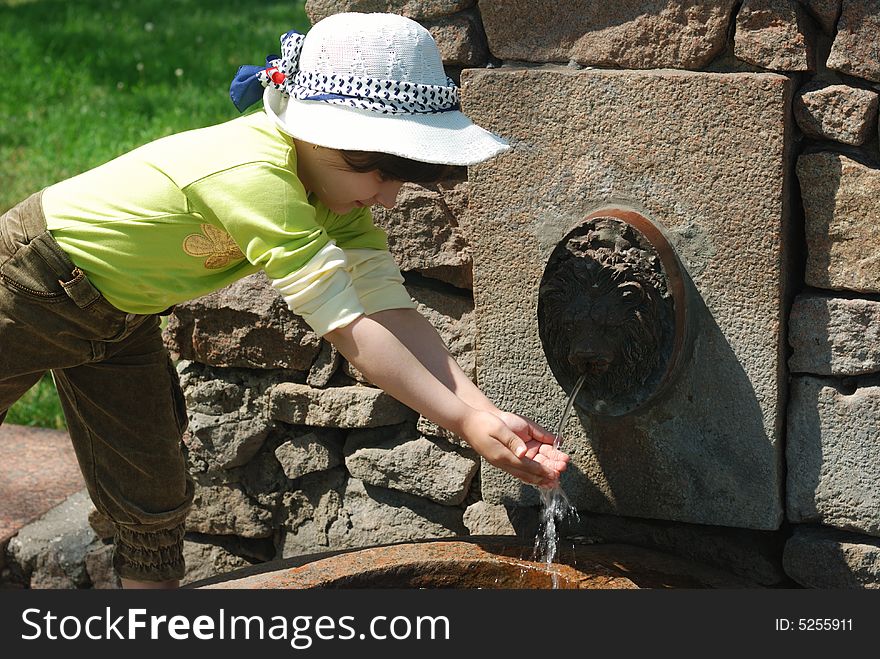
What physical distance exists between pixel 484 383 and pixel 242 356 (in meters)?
0.68

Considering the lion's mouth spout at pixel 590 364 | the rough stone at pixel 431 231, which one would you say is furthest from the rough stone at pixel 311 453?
the lion's mouth spout at pixel 590 364

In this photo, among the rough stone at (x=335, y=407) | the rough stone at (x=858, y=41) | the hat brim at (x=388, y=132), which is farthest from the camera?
the rough stone at (x=335, y=407)

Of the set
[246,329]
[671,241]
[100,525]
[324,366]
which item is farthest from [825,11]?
[100,525]

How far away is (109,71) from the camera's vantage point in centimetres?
619

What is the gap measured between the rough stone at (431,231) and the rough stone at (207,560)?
3.09ft

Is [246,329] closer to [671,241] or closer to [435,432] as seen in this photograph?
[435,432]

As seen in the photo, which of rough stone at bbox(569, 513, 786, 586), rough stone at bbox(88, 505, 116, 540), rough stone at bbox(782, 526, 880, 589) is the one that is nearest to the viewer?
rough stone at bbox(782, 526, 880, 589)

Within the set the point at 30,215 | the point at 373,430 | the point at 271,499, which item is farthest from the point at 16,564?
the point at 30,215

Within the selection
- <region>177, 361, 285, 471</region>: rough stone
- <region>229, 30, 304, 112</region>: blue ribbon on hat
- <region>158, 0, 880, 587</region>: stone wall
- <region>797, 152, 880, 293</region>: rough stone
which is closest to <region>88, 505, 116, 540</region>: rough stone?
<region>177, 361, 285, 471</region>: rough stone

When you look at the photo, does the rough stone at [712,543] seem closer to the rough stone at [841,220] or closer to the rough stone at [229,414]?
the rough stone at [841,220]

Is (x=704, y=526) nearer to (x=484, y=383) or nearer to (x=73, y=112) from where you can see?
(x=484, y=383)

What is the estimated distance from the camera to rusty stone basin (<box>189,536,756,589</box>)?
6.88 feet

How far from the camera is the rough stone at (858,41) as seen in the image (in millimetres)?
2027

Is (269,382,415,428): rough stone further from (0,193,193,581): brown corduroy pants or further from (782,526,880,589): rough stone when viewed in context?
(782,526,880,589): rough stone
